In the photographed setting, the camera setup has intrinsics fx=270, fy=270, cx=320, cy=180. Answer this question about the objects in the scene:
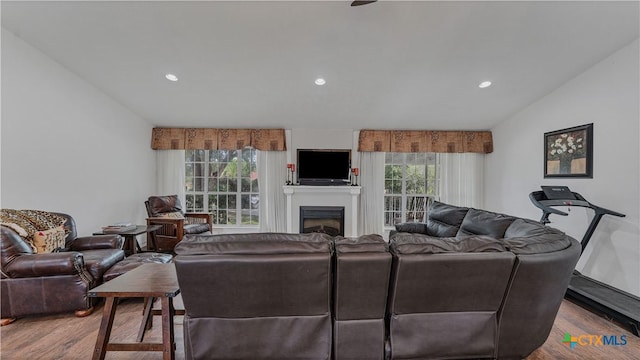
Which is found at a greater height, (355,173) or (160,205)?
(355,173)

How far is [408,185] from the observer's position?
19.3 ft

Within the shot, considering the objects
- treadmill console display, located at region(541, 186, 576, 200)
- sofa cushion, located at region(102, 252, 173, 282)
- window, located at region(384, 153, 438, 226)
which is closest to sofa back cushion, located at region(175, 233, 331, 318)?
sofa cushion, located at region(102, 252, 173, 282)

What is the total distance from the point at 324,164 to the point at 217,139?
2.23m

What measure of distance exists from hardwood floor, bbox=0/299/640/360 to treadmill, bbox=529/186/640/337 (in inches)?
4.2

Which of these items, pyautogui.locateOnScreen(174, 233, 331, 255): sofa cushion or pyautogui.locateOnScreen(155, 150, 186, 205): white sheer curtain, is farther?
pyautogui.locateOnScreen(155, 150, 186, 205): white sheer curtain

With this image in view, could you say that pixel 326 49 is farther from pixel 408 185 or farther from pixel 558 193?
pixel 408 185

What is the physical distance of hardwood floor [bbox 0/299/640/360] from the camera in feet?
6.67

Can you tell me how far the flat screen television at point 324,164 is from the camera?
17.9 feet

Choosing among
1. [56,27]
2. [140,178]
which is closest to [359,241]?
[56,27]

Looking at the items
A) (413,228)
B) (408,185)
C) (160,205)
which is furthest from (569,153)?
(160,205)

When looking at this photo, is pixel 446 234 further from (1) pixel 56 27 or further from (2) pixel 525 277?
(1) pixel 56 27

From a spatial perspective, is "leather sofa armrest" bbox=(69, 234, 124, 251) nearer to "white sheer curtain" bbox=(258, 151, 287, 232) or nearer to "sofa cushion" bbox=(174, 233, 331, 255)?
"sofa cushion" bbox=(174, 233, 331, 255)

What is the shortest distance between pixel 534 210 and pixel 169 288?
5.28 meters

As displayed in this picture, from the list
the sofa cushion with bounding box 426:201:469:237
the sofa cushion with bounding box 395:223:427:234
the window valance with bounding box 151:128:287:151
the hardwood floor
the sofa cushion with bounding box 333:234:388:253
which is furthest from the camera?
the window valance with bounding box 151:128:287:151
